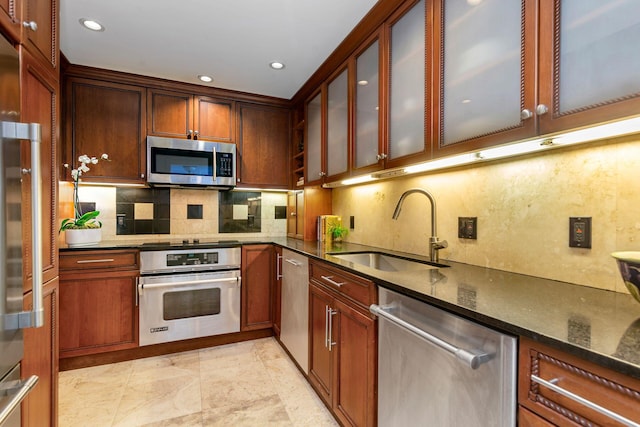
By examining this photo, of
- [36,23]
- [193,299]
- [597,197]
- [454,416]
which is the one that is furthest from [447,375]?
[193,299]

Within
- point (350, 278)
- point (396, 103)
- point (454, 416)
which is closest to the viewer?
point (454, 416)

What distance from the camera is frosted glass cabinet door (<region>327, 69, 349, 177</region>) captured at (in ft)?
7.43

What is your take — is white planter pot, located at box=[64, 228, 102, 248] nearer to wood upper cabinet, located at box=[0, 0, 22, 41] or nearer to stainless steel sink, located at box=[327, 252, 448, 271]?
wood upper cabinet, located at box=[0, 0, 22, 41]

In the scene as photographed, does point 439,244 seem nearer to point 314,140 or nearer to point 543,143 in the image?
point 543,143

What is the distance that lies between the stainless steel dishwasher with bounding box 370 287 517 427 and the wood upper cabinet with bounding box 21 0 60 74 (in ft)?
5.28

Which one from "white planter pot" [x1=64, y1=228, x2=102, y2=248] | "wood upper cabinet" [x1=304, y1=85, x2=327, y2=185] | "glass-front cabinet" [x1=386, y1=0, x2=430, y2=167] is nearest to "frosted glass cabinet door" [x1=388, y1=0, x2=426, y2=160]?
"glass-front cabinet" [x1=386, y1=0, x2=430, y2=167]

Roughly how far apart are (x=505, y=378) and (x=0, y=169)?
140 cm

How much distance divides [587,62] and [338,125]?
1614 millimetres

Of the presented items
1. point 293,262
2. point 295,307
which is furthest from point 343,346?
point 293,262

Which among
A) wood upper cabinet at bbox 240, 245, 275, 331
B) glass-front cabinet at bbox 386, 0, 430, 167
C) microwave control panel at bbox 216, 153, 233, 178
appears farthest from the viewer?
microwave control panel at bbox 216, 153, 233, 178

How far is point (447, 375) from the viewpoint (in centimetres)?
94

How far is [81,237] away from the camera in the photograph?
2428 millimetres

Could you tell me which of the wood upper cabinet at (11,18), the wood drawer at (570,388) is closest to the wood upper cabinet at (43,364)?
the wood upper cabinet at (11,18)

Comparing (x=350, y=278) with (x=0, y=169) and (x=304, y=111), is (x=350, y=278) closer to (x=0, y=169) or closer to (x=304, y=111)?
(x=0, y=169)
